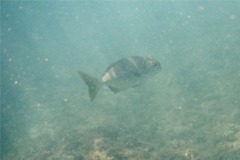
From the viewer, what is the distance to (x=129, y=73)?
609 centimetres

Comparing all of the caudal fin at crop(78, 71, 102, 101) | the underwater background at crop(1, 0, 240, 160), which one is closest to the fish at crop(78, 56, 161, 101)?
the caudal fin at crop(78, 71, 102, 101)

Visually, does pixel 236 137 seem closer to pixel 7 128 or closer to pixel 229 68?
pixel 229 68

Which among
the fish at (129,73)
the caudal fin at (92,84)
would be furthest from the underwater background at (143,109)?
the fish at (129,73)

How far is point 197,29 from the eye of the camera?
112 feet

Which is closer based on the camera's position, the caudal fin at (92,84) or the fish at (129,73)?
the fish at (129,73)

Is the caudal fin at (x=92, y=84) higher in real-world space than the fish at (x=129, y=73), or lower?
lower

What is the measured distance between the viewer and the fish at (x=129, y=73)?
19.8ft

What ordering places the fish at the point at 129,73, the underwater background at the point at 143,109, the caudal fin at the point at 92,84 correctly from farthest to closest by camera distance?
the underwater background at the point at 143,109 → the caudal fin at the point at 92,84 → the fish at the point at 129,73

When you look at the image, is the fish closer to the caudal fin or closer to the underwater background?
the caudal fin

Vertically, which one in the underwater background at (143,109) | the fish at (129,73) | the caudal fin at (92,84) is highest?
the fish at (129,73)

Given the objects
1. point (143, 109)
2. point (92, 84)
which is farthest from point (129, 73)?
point (143, 109)

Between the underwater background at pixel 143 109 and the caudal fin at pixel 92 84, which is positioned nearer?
the caudal fin at pixel 92 84

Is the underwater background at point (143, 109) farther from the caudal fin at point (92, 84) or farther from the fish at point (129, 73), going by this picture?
the fish at point (129, 73)

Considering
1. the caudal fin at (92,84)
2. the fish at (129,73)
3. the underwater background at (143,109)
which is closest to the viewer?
the fish at (129,73)
